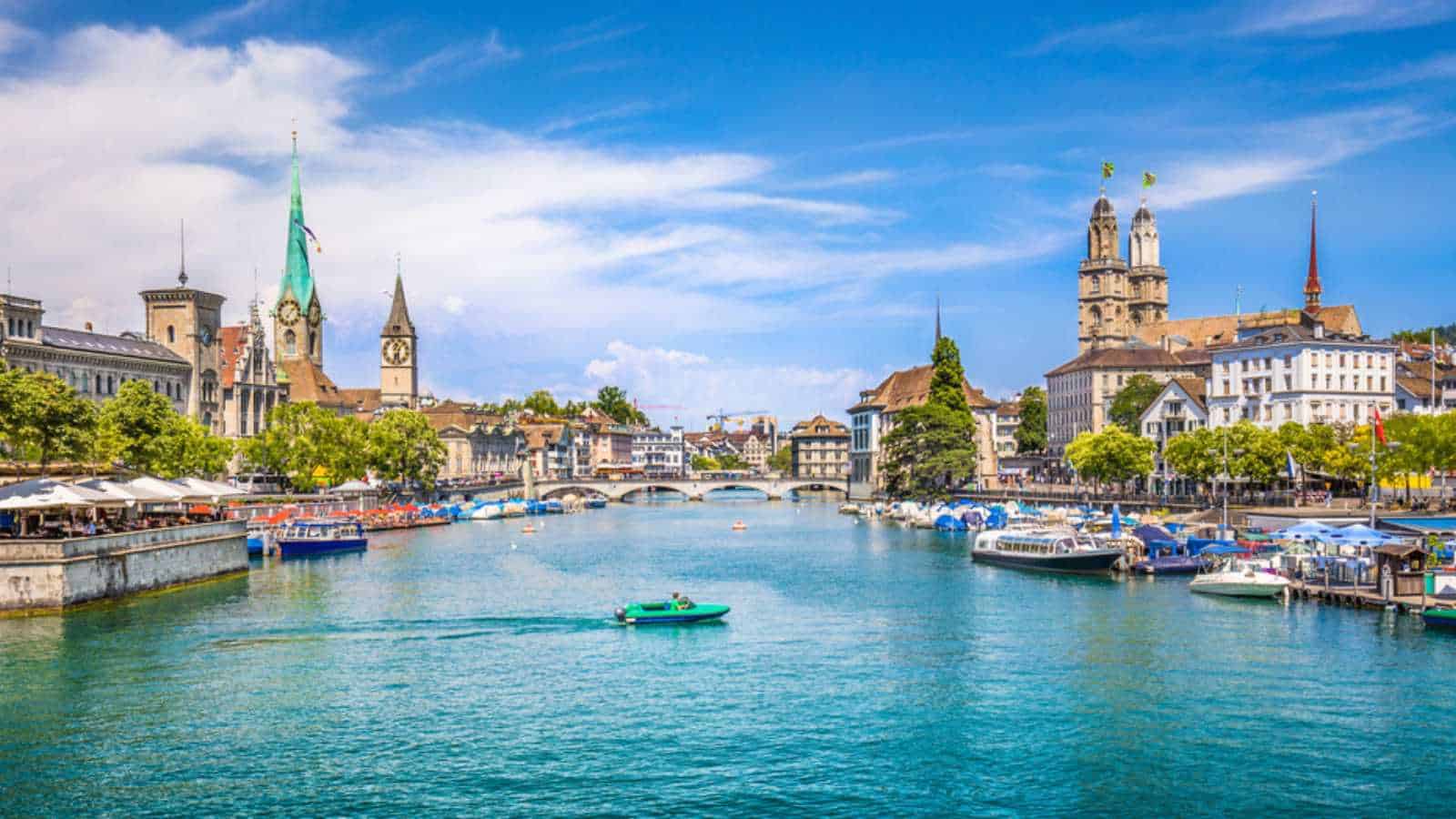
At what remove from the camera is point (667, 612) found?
168 ft

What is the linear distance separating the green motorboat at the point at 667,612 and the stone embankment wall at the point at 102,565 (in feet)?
67.2

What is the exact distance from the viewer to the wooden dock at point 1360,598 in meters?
48.8

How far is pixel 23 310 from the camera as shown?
336 feet

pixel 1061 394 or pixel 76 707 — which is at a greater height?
pixel 1061 394

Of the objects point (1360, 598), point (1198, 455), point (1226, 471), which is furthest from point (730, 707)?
point (1198, 455)

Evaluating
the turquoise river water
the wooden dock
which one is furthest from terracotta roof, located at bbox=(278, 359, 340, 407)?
the wooden dock

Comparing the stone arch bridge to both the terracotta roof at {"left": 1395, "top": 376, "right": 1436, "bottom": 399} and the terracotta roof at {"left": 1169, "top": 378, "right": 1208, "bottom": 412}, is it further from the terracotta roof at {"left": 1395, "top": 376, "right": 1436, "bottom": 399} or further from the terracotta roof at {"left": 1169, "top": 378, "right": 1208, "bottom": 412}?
the terracotta roof at {"left": 1395, "top": 376, "right": 1436, "bottom": 399}

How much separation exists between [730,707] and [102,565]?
29.5 m

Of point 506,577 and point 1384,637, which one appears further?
point 506,577

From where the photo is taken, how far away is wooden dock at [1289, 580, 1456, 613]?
1923 inches

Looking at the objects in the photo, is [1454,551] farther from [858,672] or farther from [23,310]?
[23,310]

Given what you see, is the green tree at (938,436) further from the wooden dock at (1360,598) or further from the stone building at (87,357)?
the wooden dock at (1360,598)

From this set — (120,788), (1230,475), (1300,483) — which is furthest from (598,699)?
(1300,483)

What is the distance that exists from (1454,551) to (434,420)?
156m
